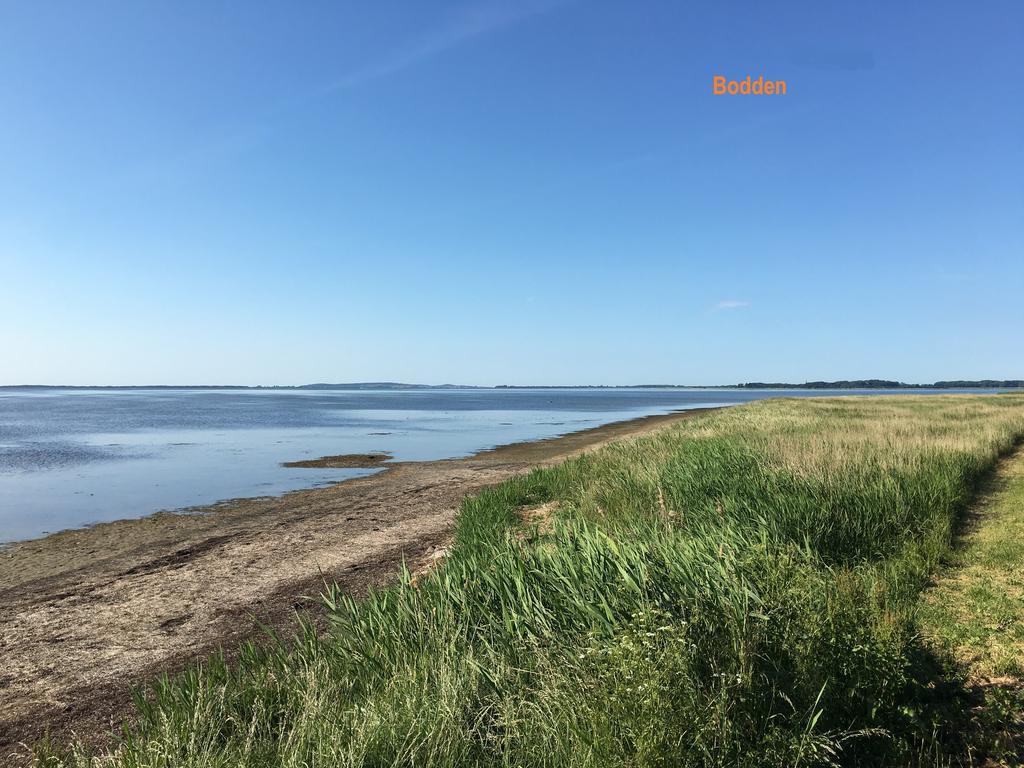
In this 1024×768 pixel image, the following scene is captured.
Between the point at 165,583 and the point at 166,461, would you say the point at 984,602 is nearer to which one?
the point at 165,583

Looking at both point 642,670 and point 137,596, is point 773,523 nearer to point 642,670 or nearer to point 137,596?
point 642,670

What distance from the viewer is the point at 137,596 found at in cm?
951

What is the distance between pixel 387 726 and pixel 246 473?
23.7 m

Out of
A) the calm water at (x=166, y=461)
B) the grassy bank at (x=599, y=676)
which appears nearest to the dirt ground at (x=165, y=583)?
the grassy bank at (x=599, y=676)

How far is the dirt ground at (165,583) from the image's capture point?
6.47 meters

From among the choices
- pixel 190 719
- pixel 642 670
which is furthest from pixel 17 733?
pixel 642 670

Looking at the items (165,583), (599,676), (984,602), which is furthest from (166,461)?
(984,602)

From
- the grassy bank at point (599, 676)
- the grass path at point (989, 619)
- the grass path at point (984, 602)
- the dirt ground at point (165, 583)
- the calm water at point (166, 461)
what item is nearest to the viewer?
the grassy bank at point (599, 676)

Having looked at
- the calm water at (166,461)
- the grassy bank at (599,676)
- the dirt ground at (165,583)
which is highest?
the grassy bank at (599,676)

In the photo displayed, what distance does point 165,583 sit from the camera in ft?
33.2

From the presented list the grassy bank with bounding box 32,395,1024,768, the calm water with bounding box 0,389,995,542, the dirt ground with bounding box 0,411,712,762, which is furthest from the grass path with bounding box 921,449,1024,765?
the calm water with bounding box 0,389,995,542

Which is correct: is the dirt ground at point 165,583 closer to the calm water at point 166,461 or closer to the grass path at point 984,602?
the calm water at point 166,461

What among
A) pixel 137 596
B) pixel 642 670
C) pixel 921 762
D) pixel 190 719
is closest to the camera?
pixel 642 670

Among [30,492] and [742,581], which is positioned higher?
[742,581]
